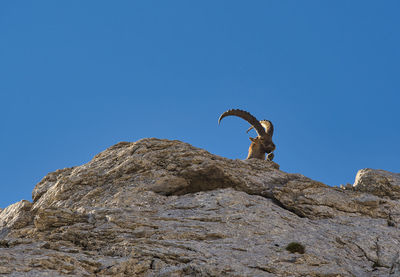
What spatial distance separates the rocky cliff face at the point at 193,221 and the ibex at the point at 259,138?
5.42 m

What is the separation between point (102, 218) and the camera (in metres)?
14.5

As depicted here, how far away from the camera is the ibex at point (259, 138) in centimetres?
2684

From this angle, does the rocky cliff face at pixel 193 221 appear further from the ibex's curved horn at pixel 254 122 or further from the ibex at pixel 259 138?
the ibex's curved horn at pixel 254 122

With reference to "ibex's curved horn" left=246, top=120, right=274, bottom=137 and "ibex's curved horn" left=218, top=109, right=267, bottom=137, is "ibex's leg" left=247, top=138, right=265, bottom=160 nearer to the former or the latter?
"ibex's curved horn" left=218, top=109, right=267, bottom=137

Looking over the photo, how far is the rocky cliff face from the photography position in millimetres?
11742

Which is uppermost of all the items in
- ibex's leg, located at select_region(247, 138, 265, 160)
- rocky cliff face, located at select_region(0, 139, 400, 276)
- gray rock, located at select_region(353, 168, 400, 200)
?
ibex's leg, located at select_region(247, 138, 265, 160)

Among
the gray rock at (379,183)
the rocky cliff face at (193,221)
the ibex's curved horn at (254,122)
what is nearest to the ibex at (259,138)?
the ibex's curved horn at (254,122)

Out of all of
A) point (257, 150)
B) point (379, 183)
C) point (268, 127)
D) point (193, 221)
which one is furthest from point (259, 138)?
point (193, 221)

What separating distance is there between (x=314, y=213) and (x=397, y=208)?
3888 mm

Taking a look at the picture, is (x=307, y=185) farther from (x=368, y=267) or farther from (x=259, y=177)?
(x=368, y=267)

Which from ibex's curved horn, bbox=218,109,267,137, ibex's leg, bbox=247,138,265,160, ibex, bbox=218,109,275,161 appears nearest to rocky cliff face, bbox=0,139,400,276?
ibex's leg, bbox=247,138,265,160

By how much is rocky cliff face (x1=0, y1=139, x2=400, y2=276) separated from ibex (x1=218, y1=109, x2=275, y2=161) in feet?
17.8

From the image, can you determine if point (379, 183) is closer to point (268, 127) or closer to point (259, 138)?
point (259, 138)

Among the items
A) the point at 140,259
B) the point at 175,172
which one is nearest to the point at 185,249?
the point at 140,259
